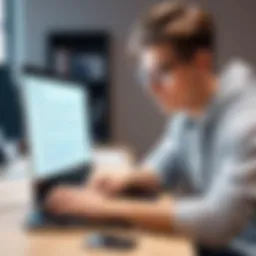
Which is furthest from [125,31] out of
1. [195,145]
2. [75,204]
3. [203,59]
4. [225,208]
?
[225,208]

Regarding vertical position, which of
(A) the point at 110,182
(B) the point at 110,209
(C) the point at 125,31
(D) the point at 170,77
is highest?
(C) the point at 125,31

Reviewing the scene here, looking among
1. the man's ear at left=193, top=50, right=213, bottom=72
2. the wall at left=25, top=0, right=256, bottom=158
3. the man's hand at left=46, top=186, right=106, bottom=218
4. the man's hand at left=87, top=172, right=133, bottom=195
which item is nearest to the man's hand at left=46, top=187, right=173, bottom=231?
the man's hand at left=46, top=186, right=106, bottom=218

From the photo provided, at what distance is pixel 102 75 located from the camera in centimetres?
419

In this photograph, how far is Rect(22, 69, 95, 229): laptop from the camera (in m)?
1.52

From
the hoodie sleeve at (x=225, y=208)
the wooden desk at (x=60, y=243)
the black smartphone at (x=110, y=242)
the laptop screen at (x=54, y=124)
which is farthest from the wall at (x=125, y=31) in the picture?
the black smartphone at (x=110, y=242)

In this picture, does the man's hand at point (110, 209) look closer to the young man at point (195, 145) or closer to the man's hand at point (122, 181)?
the young man at point (195, 145)

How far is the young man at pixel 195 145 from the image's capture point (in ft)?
4.75

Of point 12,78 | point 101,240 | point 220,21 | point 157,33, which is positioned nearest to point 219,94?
point 157,33

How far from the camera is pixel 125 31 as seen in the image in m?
4.17

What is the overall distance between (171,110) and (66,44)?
2.47 m

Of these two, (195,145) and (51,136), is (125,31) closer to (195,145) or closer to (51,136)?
(195,145)

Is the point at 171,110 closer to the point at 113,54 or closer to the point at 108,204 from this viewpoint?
the point at 108,204

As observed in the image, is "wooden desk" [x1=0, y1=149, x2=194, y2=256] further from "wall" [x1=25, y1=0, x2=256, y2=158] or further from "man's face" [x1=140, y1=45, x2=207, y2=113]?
"wall" [x1=25, y1=0, x2=256, y2=158]

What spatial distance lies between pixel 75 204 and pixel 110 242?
0.21 meters
